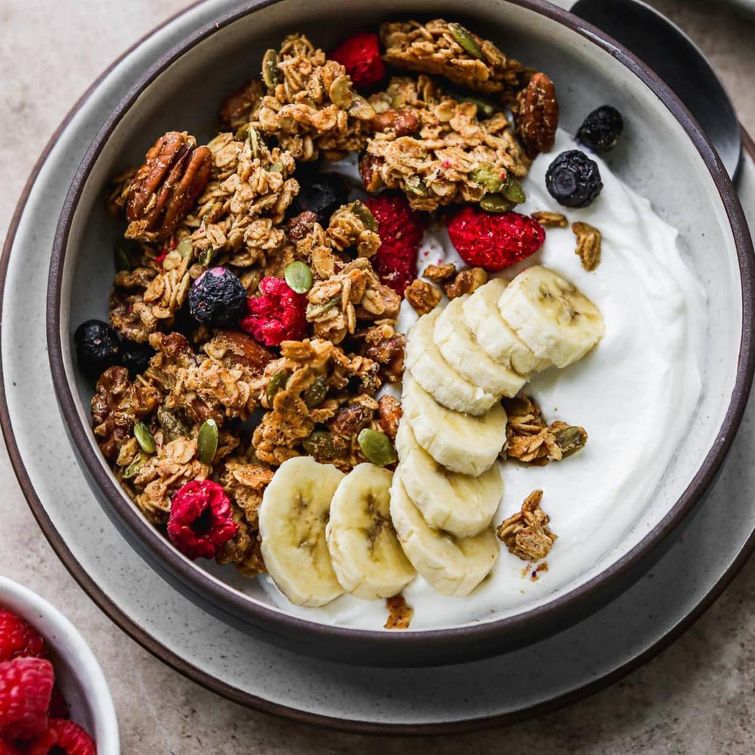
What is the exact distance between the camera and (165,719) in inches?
75.0

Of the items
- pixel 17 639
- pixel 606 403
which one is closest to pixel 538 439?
pixel 606 403

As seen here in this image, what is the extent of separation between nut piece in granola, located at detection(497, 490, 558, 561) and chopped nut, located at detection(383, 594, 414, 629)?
185 millimetres

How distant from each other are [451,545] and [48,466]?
679 millimetres

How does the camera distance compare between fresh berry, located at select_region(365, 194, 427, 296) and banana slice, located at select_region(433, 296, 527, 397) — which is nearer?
banana slice, located at select_region(433, 296, 527, 397)

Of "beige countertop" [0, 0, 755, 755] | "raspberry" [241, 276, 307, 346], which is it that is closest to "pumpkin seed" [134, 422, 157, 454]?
"raspberry" [241, 276, 307, 346]

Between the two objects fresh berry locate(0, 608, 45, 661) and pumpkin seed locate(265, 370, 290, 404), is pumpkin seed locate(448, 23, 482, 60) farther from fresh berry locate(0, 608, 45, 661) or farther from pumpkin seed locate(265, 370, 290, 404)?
fresh berry locate(0, 608, 45, 661)

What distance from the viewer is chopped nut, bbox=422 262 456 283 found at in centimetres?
181

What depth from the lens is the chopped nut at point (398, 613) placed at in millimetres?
1703

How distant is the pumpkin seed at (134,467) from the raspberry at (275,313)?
268 millimetres

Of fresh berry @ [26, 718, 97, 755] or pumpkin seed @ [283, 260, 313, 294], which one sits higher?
pumpkin seed @ [283, 260, 313, 294]

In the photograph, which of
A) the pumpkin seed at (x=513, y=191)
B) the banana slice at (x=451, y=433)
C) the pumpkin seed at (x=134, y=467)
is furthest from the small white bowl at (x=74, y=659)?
the pumpkin seed at (x=513, y=191)

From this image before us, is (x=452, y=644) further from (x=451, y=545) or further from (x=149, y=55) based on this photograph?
(x=149, y=55)

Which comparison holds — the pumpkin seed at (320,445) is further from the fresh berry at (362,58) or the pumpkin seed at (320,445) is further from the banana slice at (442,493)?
the fresh berry at (362,58)

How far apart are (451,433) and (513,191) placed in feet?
1.39
